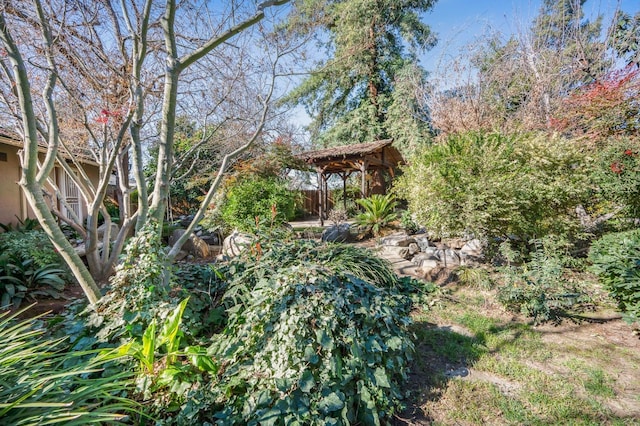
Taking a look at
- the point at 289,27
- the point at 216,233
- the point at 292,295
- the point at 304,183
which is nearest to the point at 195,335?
the point at 292,295

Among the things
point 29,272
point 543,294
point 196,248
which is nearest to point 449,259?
point 543,294

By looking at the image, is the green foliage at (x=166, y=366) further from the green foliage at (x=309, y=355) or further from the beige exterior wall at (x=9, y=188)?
the beige exterior wall at (x=9, y=188)

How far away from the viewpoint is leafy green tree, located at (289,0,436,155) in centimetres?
1416

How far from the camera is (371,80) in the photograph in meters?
16.1

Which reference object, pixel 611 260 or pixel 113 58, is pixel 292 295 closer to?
pixel 611 260

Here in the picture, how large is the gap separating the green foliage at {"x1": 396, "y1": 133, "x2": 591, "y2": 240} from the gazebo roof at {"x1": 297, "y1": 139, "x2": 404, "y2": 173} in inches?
238

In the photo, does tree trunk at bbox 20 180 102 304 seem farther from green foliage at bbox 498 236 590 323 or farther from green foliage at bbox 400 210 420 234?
green foliage at bbox 400 210 420 234

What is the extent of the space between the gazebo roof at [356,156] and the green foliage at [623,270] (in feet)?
26.5

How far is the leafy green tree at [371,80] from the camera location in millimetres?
14156

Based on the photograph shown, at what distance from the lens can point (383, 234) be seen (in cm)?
895

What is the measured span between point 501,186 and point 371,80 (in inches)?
526

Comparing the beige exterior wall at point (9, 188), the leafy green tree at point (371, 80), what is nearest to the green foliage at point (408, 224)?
the leafy green tree at point (371, 80)

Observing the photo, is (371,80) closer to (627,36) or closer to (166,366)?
(627,36)

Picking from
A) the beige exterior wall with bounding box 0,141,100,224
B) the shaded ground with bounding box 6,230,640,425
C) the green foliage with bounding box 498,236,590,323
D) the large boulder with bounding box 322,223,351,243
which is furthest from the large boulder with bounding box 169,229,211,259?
the green foliage with bounding box 498,236,590,323
